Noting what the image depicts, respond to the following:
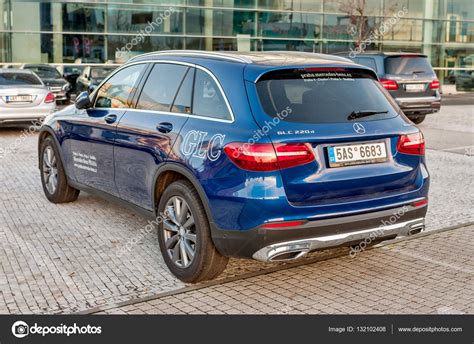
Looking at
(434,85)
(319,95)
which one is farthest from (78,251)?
(434,85)

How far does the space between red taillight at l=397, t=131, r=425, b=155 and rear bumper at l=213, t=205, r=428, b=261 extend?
0.49 m

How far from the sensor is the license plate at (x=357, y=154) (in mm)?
4551

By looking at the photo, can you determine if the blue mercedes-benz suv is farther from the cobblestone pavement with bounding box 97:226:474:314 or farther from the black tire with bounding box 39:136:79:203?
the black tire with bounding box 39:136:79:203

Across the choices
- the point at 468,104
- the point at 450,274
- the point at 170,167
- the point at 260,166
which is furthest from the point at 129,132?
the point at 468,104

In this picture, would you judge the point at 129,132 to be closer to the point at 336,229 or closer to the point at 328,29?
the point at 336,229

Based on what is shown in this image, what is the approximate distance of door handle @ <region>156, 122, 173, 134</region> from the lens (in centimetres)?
515

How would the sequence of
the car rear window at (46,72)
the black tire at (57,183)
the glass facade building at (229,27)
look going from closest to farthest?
the black tire at (57,183) < the car rear window at (46,72) < the glass facade building at (229,27)

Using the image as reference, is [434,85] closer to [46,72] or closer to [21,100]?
[21,100]

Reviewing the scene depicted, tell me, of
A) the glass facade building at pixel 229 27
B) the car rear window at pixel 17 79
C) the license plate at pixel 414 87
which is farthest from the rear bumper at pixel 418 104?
the glass facade building at pixel 229 27

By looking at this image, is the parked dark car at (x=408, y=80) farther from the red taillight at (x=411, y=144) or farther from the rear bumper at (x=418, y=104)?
the red taillight at (x=411, y=144)

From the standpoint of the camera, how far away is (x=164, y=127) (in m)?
5.21

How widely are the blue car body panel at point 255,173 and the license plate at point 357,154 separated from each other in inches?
1.6

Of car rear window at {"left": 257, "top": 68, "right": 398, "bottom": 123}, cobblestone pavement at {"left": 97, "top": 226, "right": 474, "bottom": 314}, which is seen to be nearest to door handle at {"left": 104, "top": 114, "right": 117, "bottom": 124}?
car rear window at {"left": 257, "top": 68, "right": 398, "bottom": 123}

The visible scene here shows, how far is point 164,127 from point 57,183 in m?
2.80
